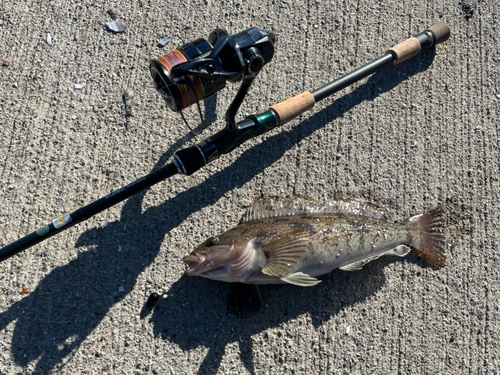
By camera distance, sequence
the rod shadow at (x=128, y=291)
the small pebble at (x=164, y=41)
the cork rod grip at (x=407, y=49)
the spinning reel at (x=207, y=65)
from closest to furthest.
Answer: the spinning reel at (x=207, y=65) < the rod shadow at (x=128, y=291) < the cork rod grip at (x=407, y=49) < the small pebble at (x=164, y=41)

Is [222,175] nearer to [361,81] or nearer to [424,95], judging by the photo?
[361,81]

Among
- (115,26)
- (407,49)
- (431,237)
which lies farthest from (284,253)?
(115,26)

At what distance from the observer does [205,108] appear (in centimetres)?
318

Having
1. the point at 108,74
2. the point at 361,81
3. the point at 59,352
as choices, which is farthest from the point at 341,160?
the point at 59,352

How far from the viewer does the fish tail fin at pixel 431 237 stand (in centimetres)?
293

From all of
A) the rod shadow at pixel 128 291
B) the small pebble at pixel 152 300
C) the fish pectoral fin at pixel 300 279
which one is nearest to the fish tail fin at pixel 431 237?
the rod shadow at pixel 128 291

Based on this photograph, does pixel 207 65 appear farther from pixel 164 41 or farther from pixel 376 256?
pixel 376 256

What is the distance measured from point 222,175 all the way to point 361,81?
4.49ft

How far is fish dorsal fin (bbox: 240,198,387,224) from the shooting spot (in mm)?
2893

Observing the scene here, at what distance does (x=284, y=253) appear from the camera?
2580 mm

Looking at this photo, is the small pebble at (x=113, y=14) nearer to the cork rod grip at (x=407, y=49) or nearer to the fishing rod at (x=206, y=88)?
the fishing rod at (x=206, y=88)

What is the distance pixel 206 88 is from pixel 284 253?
3.61 feet

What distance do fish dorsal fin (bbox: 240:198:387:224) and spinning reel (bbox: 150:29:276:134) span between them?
36.2 inches

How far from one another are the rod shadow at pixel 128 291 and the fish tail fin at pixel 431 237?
37cm
